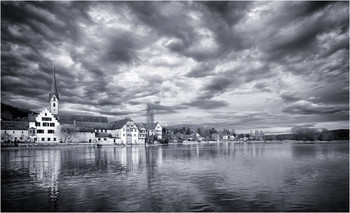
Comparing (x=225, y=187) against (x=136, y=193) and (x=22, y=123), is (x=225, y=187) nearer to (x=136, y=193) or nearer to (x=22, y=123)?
(x=136, y=193)

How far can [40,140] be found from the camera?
108 m

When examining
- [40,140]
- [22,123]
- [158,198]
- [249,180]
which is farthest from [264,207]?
[22,123]

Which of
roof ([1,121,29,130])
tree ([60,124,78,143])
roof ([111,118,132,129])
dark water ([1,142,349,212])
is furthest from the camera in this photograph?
roof ([111,118,132,129])

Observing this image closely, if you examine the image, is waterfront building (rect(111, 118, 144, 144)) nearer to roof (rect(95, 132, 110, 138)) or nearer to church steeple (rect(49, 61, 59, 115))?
roof (rect(95, 132, 110, 138))

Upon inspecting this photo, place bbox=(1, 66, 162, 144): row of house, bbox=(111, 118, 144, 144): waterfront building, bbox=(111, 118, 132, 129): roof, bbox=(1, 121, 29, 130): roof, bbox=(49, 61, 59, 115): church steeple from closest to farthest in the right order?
bbox=(1, 121, 29, 130): roof
bbox=(1, 66, 162, 144): row of house
bbox=(49, 61, 59, 115): church steeple
bbox=(111, 118, 144, 144): waterfront building
bbox=(111, 118, 132, 129): roof

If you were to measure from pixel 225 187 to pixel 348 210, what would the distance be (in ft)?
24.8

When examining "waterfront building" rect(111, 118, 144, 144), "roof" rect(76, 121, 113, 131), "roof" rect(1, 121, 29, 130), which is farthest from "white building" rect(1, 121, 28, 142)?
"waterfront building" rect(111, 118, 144, 144)

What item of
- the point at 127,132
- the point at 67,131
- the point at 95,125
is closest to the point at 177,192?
the point at 67,131

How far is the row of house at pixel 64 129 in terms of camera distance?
355 ft

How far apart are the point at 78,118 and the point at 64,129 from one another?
101 feet

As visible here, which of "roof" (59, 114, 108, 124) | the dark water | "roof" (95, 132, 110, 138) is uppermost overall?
"roof" (59, 114, 108, 124)

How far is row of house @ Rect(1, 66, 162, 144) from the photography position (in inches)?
4257

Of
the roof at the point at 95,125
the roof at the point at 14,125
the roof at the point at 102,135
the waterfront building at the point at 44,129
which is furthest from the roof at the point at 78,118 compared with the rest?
the roof at the point at 14,125

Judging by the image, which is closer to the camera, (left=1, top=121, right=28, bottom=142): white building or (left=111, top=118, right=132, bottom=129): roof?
(left=1, top=121, right=28, bottom=142): white building
